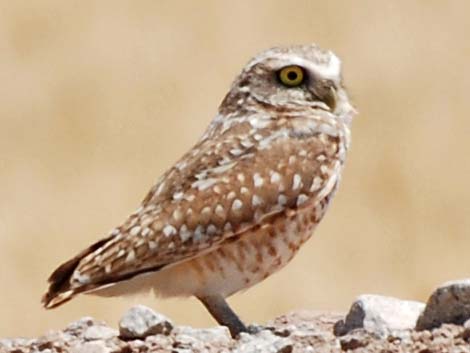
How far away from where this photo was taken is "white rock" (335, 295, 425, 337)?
1150 centimetres

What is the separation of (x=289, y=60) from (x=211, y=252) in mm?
1275

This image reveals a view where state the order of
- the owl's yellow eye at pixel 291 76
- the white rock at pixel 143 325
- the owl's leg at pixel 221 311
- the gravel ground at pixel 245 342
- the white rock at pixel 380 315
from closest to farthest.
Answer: the gravel ground at pixel 245 342
the white rock at pixel 143 325
the white rock at pixel 380 315
the owl's leg at pixel 221 311
the owl's yellow eye at pixel 291 76

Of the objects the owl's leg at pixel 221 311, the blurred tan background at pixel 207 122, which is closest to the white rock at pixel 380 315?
the owl's leg at pixel 221 311

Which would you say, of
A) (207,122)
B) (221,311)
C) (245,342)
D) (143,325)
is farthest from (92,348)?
(207,122)

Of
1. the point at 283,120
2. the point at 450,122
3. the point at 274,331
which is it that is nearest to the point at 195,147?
the point at 283,120

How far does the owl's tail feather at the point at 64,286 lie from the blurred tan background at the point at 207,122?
11.5 metres

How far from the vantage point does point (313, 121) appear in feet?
41.5

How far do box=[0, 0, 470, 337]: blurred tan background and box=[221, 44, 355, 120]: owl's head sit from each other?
35.4 ft

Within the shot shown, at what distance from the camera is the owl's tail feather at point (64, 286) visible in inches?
465

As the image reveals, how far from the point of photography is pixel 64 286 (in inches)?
468

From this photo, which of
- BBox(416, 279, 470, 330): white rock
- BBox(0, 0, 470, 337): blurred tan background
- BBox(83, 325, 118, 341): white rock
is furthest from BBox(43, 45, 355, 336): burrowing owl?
BBox(0, 0, 470, 337): blurred tan background

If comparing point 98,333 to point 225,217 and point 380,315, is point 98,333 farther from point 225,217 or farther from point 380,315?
point 380,315

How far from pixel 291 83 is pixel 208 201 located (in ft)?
3.36

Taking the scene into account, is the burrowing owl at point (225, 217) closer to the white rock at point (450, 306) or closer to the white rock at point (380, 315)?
the white rock at point (380, 315)
